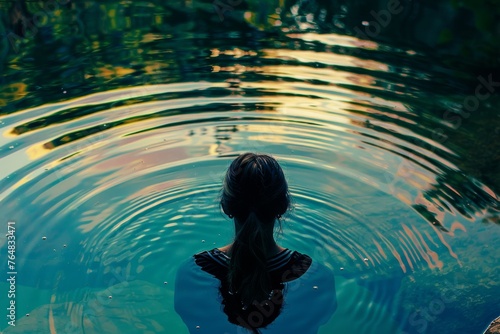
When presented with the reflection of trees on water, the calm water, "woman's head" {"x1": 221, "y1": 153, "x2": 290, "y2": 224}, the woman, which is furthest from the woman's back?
the reflection of trees on water

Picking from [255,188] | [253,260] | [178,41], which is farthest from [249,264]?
[178,41]

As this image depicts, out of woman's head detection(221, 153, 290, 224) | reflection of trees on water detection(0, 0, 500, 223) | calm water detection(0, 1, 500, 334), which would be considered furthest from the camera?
reflection of trees on water detection(0, 0, 500, 223)

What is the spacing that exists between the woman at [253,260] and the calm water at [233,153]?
0.85 ft

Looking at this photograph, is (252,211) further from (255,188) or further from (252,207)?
(255,188)

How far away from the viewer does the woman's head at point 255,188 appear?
9.43 ft

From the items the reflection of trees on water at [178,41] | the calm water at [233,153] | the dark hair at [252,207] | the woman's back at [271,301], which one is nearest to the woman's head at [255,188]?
the dark hair at [252,207]

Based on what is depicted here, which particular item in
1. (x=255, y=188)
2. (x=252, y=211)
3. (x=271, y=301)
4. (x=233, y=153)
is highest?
(x=255, y=188)

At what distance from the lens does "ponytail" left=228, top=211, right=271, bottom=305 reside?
117 inches

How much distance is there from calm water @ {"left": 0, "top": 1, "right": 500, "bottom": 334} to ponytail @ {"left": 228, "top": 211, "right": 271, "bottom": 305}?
44 centimetres

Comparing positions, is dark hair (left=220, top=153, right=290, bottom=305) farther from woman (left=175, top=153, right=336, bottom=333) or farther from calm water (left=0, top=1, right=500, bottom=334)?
calm water (left=0, top=1, right=500, bottom=334)

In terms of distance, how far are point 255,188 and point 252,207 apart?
102mm

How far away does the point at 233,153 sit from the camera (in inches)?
186

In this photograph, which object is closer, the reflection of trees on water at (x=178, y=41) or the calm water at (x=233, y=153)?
the calm water at (x=233, y=153)

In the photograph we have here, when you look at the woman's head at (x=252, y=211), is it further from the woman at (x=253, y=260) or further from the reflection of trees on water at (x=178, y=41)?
the reflection of trees on water at (x=178, y=41)
